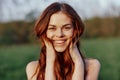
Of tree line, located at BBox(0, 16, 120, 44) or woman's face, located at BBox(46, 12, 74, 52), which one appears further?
tree line, located at BBox(0, 16, 120, 44)

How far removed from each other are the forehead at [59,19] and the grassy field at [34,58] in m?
4.88

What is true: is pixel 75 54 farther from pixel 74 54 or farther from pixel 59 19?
pixel 59 19

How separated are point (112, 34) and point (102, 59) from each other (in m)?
3.19

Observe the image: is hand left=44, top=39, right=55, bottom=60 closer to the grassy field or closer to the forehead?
the forehead

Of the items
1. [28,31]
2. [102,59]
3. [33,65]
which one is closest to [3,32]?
[28,31]

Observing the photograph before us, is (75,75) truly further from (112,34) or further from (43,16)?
(112,34)

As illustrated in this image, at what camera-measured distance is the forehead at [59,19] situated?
106 inches

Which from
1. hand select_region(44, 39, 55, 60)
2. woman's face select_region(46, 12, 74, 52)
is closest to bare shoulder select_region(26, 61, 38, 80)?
hand select_region(44, 39, 55, 60)

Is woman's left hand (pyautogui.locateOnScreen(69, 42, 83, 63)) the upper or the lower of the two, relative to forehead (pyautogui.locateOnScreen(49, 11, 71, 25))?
lower

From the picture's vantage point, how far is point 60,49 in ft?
9.00

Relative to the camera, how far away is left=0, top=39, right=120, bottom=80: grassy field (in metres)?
8.19

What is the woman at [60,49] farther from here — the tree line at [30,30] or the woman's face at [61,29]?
the tree line at [30,30]

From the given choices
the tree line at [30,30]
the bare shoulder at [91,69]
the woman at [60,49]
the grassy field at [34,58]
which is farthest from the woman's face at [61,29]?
the tree line at [30,30]

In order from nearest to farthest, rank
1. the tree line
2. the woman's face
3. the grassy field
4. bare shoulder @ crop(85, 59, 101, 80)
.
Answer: the woman's face
bare shoulder @ crop(85, 59, 101, 80)
the grassy field
the tree line
